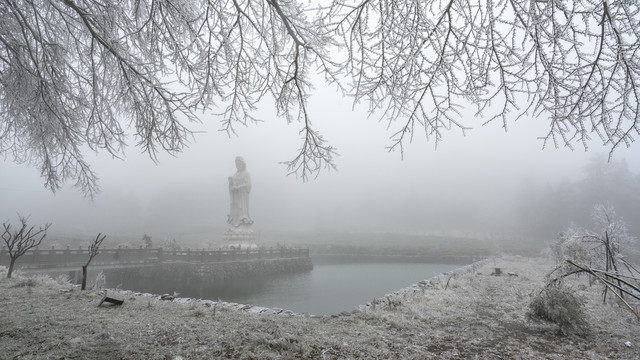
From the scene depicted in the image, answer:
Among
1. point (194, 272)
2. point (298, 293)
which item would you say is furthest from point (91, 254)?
point (194, 272)

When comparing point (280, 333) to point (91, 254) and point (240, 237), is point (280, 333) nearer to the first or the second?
point (91, 254)

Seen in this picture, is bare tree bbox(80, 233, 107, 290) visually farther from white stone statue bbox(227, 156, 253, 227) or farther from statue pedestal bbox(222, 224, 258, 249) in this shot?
white stone statue bbox(227, 156, 253, 227)

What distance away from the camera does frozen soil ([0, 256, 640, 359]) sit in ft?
13.6

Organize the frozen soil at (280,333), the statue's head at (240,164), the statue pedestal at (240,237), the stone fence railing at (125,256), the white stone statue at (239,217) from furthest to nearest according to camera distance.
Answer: the statue's head at (240,164), the white stone statue at (239,217), the statue pedestal at (240,237), the stone fence railing at (125,256), the frozen soil at (280,333)

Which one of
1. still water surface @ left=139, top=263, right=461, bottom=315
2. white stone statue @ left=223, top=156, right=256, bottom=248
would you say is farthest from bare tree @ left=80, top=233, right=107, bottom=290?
white stone statue @ left=223, top=156, right=256, bottom=248

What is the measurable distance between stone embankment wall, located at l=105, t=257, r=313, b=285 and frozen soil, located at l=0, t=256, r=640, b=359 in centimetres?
1185

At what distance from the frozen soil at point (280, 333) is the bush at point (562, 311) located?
7.8 inches

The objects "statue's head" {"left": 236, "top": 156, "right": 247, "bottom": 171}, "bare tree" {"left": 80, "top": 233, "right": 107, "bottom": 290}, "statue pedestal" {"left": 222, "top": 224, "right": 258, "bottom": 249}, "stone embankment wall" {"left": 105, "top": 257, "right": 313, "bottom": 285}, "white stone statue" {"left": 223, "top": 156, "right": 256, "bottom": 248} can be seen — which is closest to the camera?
"bare tree" {"left": 80, "top": 233, "right": 107, "bottom": 290}

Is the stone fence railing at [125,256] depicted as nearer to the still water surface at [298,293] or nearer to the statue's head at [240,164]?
the still water surface at [298,293]

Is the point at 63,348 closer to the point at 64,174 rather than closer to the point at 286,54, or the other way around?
the point at 64,174

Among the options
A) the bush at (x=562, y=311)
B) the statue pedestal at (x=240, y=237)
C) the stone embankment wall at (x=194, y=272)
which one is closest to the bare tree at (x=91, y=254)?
the stone embankment wall at (x=194, y=272)

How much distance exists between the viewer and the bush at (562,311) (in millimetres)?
5773

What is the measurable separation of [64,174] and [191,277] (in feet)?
53.7

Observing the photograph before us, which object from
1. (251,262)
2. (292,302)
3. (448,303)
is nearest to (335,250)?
(251,262)
